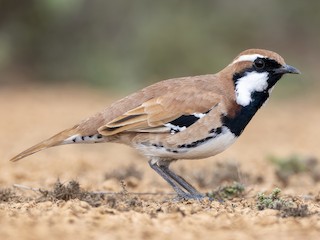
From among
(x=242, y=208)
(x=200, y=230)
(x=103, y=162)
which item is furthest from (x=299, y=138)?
(x=200, y=230)

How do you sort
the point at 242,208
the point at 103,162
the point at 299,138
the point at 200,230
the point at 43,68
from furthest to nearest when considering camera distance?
the point at 43,68
the point at 299,138
the point at 103,162
the point at 242,208
the point at 200,230

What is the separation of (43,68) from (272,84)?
1300 cm

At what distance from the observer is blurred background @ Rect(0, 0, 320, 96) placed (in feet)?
65.0

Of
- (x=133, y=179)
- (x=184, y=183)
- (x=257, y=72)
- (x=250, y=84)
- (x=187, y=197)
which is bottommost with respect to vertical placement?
(x=187, y=197)

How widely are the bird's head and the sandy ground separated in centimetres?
115

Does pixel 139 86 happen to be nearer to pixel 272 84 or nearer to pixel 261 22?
pixel 261 22

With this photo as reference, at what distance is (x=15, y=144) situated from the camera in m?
13.5

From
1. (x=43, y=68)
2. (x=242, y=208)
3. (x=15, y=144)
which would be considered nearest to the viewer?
(x=242, y=208)

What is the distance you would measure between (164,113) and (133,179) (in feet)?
5.55

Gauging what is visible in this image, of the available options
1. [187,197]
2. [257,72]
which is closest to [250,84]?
[257,72]

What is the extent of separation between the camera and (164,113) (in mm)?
8078

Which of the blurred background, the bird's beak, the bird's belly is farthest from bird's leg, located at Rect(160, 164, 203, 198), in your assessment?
the blurred background

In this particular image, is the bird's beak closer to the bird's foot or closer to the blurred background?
the bird's foot

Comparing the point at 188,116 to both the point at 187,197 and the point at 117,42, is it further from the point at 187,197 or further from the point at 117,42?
the point at 117,42
